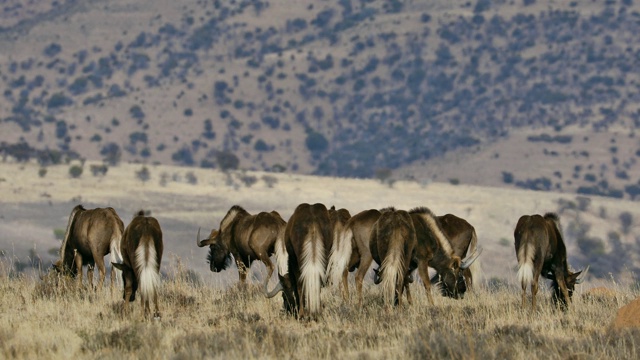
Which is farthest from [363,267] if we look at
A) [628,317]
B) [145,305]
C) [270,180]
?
[270,180]

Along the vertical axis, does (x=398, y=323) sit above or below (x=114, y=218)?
below

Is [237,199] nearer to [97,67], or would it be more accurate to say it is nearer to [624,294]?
[624,294]

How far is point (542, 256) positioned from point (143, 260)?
17.1 ft

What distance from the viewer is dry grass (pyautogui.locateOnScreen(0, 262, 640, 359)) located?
12.3 m

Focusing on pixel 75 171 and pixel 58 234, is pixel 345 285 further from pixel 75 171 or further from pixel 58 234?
pixel 75 171

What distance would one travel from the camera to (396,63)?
637 feet

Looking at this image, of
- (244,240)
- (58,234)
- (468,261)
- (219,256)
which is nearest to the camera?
(468,261)

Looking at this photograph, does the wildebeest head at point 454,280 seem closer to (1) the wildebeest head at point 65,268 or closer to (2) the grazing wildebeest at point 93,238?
(2) the grazing wildebeest at point 93,238

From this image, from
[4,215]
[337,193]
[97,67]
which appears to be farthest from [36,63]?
[4,215]

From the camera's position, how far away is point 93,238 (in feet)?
54.9

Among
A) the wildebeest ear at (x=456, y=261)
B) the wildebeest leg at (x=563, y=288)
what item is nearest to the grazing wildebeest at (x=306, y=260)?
the wildebeest ear at (x=456, y=261)

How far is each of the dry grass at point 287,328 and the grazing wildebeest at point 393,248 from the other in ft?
1.05

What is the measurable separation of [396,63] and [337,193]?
105 m

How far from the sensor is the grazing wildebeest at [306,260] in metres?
14.5
